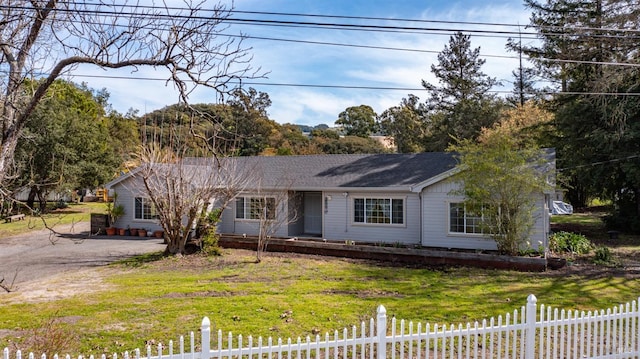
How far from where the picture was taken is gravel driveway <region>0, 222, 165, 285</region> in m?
13.4

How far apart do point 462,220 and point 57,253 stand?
49.4 ft

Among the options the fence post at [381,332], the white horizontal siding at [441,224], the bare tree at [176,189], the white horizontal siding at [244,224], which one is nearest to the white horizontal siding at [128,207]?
the white horizontal siding at [244,224]

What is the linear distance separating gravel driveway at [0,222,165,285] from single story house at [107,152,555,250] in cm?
208

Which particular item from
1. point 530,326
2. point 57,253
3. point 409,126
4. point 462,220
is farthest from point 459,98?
point 530,326

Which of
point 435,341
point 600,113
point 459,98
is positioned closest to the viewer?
point 435,341

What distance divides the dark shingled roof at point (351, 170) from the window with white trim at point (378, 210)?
26.1 inches

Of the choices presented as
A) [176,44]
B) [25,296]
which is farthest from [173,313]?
[176,44]

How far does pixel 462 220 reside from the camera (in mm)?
16156

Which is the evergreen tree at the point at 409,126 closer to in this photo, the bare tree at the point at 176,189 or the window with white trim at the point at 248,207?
the window with white trim at the point at 248,207

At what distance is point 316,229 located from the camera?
20.9 meters

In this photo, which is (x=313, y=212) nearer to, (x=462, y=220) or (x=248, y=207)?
(x=248, y=207)

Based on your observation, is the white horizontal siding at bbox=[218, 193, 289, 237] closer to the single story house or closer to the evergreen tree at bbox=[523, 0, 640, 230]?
the single story house

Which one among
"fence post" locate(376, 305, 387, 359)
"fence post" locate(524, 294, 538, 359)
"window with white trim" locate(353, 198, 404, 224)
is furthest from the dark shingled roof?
"fence post" locate(376, 305, 387, 359)

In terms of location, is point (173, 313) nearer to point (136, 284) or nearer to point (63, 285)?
point (136, 284)
